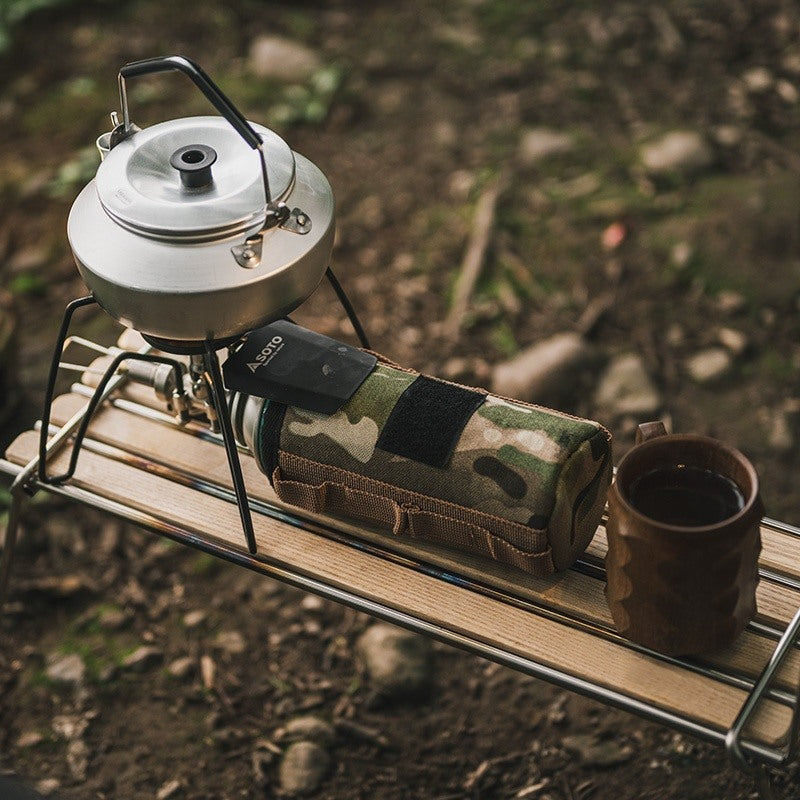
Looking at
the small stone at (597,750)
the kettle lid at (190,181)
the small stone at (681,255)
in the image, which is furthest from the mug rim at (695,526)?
the small stone at (681,255)

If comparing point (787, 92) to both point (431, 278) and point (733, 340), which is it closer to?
point (733, 340)

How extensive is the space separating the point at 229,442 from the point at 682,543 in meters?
0.79

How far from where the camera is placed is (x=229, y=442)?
1.90 m

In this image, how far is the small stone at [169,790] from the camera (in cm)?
246

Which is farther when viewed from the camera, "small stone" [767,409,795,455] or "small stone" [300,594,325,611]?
"small stone" [767,409,795,455]

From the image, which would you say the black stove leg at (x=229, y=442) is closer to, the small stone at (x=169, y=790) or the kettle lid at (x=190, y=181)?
the kettle lid at (x=190, y=181)

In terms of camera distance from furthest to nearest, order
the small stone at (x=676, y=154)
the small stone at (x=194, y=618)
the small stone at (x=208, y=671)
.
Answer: the small stone at (x=676, y=154)
the small stone at (x=194, y=618)
the small stone at (x=208, y=671)

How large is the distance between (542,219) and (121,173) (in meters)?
2.35

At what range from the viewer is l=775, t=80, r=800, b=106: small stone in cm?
421

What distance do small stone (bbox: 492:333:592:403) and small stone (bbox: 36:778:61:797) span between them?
1.62 metres

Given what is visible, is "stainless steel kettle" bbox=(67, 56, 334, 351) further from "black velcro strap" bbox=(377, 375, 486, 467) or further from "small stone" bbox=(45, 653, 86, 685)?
"small stone" bbox=(45, 653, 86, 685)

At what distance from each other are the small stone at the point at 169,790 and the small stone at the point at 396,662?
0.51 metres

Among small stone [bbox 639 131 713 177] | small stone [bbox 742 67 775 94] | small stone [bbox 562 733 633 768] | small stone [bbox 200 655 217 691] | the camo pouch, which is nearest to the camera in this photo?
the camo pouch

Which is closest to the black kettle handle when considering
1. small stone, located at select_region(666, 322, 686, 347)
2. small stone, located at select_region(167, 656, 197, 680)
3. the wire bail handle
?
the wire bail handle
